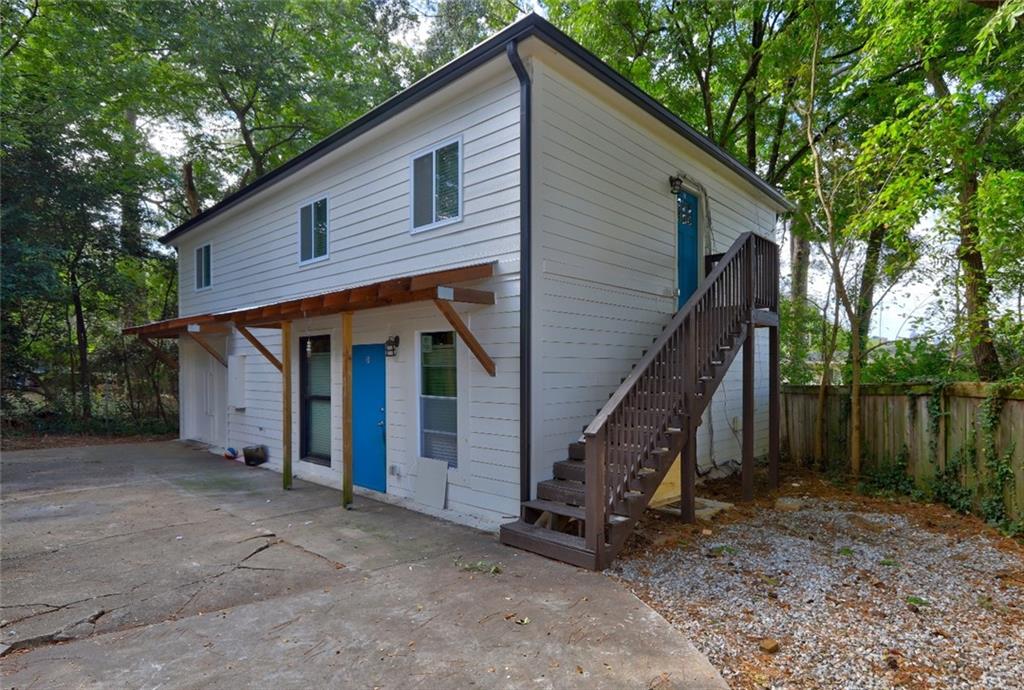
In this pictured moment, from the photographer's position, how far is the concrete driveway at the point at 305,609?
2.80 m

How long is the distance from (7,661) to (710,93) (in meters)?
14.1

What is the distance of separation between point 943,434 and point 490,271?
220 inches

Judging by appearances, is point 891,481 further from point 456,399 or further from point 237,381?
point 237,381

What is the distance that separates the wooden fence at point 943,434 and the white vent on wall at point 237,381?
9.89m

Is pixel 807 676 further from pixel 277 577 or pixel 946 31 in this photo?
pixel 946 31

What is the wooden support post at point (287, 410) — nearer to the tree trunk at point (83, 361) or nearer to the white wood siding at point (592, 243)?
the white wood siding at point (592, 243)

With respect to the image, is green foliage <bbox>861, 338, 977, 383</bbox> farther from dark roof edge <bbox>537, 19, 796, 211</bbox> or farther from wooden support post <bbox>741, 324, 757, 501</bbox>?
dark roof edge <bbox>537, 19, 796, 211</bbox>

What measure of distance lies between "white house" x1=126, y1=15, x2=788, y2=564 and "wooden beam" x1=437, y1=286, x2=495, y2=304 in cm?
3

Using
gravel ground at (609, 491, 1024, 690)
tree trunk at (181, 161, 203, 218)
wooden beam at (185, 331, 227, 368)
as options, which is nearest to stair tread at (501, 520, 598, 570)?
gravel ground at (609, 491, 1024, 690)

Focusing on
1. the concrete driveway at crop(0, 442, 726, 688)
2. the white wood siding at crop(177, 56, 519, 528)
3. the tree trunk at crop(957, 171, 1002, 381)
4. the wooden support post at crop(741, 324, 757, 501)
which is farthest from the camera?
the wooden support post at crop(741, 324, 757, 501)

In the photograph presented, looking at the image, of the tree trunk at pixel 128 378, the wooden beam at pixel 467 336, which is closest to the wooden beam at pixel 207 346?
the tree trunk at pixel 128 378

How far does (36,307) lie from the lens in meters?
12.9

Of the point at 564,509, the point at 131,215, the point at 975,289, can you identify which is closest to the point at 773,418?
the point at 975,289

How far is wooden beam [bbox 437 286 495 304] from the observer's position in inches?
197
